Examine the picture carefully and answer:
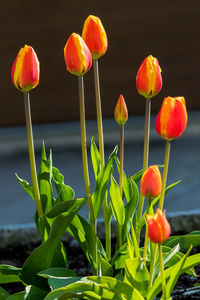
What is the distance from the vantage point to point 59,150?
4.55 meters

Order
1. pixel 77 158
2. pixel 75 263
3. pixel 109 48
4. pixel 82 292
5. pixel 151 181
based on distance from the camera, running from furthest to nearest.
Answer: pixel 109 48, pixel 77 158, pixel 75 263, pixel 82 292, pixel 151 181

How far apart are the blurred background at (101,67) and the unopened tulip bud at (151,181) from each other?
2849mm

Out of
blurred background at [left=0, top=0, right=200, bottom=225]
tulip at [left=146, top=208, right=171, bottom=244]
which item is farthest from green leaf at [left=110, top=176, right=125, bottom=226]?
blurred background at [left=0, top=0, right=200, bottom=225]

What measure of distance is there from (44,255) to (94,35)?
64 cm

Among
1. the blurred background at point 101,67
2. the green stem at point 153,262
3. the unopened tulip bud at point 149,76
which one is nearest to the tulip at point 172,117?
the unopened tulip bud at point 149,76

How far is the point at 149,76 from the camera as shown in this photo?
1.62m

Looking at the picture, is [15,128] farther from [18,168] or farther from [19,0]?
[19,0]

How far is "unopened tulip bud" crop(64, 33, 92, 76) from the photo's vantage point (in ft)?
5.10

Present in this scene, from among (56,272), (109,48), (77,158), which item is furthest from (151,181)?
(109,48)

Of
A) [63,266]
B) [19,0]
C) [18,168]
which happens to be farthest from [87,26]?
[19,0]

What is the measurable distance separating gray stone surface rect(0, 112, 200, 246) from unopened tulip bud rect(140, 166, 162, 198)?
188cm

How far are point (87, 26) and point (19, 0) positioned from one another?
2.99m

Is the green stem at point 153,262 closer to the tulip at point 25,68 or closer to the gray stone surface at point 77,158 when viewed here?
the tulip at point 25,68

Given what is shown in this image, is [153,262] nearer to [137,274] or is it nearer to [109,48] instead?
[137,274]
